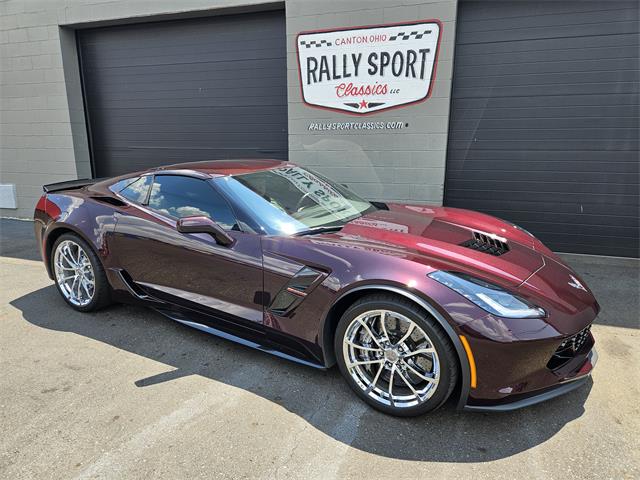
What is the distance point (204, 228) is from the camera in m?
2.73

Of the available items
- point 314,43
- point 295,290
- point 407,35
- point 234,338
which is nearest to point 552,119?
point 407,35

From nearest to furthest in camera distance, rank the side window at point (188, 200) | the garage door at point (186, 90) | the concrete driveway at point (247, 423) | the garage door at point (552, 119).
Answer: the concrete driveway at point (247, 423), the side window at point (188, 200), the garage door at point (552, 119), the garage door at point (186, 90)

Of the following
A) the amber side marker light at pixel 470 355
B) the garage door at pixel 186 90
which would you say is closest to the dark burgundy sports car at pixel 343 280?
the amber side marker light at pixel 470 355

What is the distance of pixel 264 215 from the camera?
9.29 feet

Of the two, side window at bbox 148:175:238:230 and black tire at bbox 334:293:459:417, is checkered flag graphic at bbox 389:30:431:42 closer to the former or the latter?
side window at bbox 148:175:238:230

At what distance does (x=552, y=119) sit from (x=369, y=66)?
232 centimetres

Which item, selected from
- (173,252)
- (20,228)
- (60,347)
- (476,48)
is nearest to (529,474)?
(173,252)

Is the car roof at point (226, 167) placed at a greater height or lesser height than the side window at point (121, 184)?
greater

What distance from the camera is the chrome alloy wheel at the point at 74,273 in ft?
12.0

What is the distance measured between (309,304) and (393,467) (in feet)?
3.11

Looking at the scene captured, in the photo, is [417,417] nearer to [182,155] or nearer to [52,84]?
[182,155]

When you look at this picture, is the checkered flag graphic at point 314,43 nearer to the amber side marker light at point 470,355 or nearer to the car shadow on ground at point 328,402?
the car shadow on ground at point 328,402

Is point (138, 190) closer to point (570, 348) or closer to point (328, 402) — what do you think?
point (328, 402)

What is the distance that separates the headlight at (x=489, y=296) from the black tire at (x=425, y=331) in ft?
0.68
